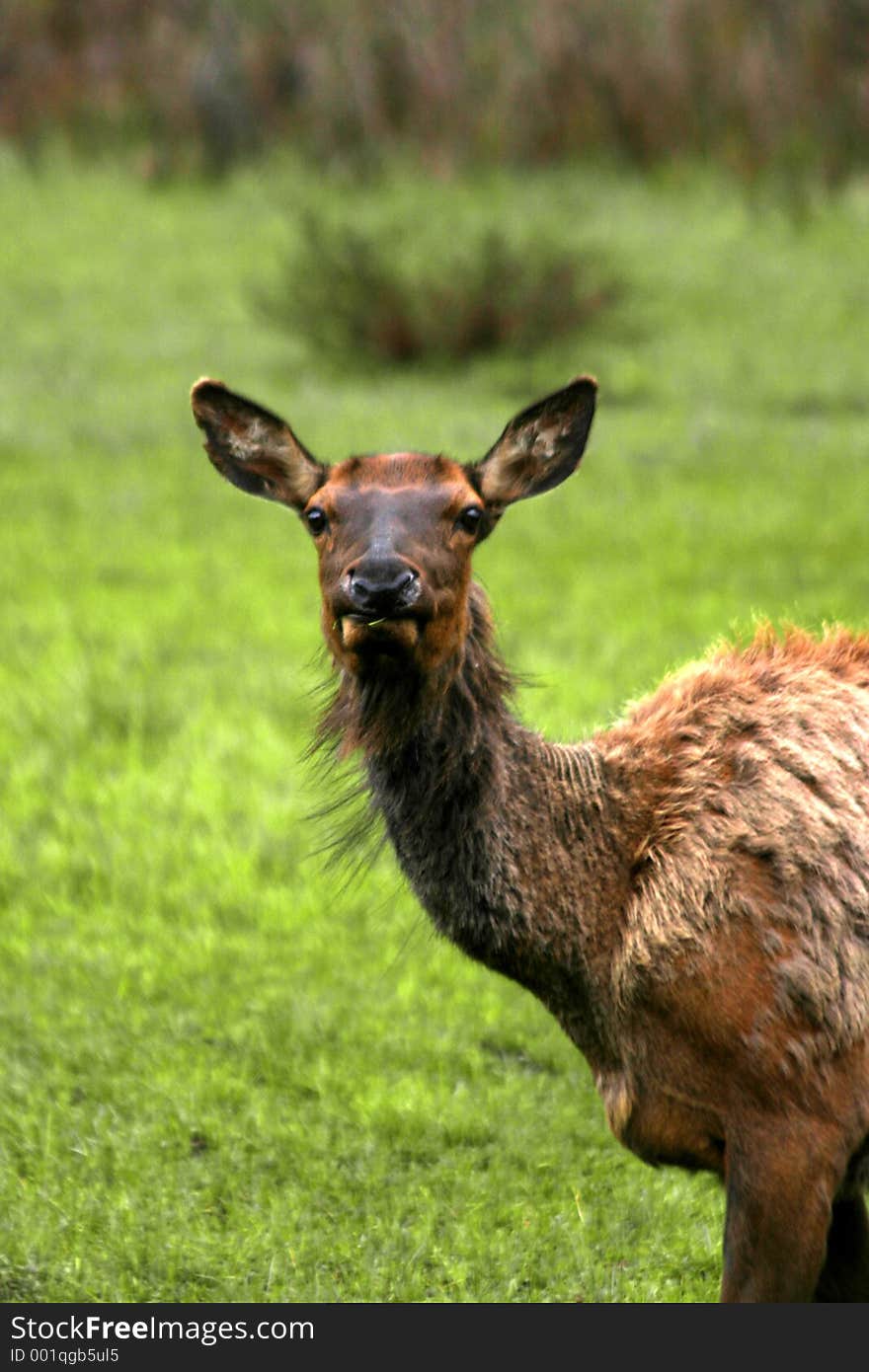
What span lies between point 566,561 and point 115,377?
18.9 ft

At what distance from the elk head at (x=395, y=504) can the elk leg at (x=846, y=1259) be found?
1.73 m

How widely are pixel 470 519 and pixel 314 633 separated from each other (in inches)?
228

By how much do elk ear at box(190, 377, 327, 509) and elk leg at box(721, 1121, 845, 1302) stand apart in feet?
6.52

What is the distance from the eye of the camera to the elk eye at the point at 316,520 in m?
4.80

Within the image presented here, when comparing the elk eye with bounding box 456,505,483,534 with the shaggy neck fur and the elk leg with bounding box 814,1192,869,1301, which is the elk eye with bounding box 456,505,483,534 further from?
the elk leg with bounding box 814,1192,869,1301

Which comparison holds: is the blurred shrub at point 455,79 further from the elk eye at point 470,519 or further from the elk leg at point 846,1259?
the elk leg at point 846,1259

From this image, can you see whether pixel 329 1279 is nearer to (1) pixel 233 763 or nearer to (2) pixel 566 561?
(1) pixel 233 763

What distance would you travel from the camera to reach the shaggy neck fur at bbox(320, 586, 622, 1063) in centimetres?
480

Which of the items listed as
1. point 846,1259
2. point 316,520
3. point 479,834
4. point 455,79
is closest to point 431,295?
point 455,79

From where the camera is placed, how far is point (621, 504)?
12.6 metres

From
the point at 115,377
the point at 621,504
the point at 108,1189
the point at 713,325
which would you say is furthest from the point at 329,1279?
the point at 713,325

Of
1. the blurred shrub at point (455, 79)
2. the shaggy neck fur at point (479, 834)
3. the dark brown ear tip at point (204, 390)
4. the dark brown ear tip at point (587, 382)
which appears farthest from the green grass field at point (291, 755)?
the blurred shrub at point (455, 79)

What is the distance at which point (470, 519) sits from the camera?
15.7 feet

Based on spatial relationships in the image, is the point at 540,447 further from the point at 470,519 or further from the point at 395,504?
the point at 395,504
